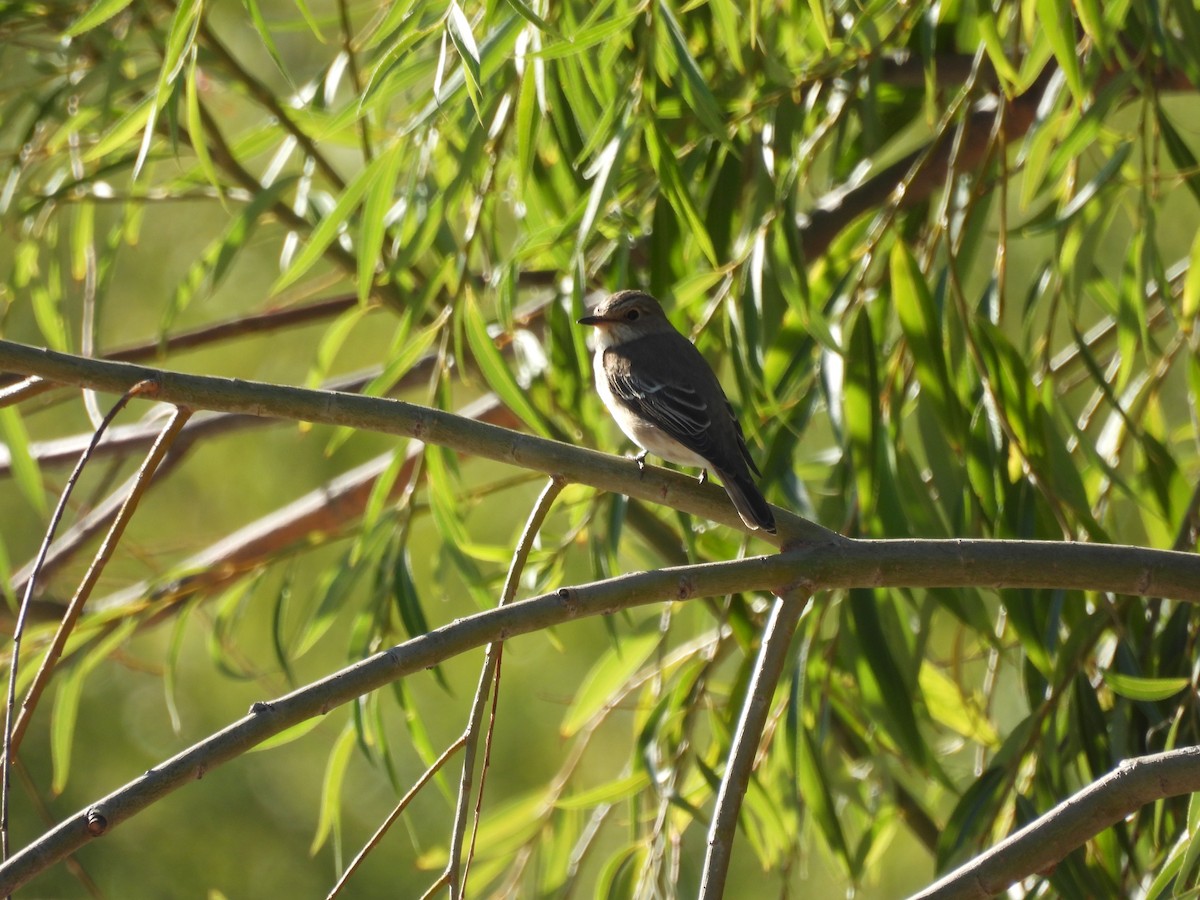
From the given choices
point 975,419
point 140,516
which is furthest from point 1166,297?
point 140,516

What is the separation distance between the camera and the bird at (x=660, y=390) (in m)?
3.17

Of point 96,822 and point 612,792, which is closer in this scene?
point 96,822

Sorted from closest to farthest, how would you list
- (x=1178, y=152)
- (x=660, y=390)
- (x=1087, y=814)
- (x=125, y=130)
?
(x=1087, y=814) → (x=125, y=130) → (x=1178, y=152) → (x=660, y=390)

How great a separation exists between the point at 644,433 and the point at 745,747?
1693 millimetres

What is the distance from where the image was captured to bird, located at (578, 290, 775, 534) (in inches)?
125

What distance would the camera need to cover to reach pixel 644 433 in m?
3.40

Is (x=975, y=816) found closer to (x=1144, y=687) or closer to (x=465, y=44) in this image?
(x=1144, y=687)

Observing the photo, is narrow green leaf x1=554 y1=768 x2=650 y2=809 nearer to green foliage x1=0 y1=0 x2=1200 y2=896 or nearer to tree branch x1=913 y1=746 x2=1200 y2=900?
green foliage x1=0 y1=0 x2=1200 y2=896

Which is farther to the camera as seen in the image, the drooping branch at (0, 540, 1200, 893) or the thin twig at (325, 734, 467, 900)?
the thin twig at (325, 734, 467, 900)

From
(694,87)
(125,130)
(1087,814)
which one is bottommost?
(1087,814)

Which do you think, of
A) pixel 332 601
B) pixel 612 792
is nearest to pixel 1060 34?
pixel 612 792

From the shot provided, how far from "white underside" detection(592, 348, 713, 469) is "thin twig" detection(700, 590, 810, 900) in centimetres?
135

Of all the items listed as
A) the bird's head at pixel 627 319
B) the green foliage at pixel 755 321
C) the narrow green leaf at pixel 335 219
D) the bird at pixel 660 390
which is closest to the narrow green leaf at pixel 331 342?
the green foliage at pixel 755 321

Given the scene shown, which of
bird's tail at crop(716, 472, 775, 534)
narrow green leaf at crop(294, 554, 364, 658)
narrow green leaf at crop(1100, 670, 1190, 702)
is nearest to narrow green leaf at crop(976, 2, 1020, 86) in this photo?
bird's tail at crop(716, 472, 775, 534)
